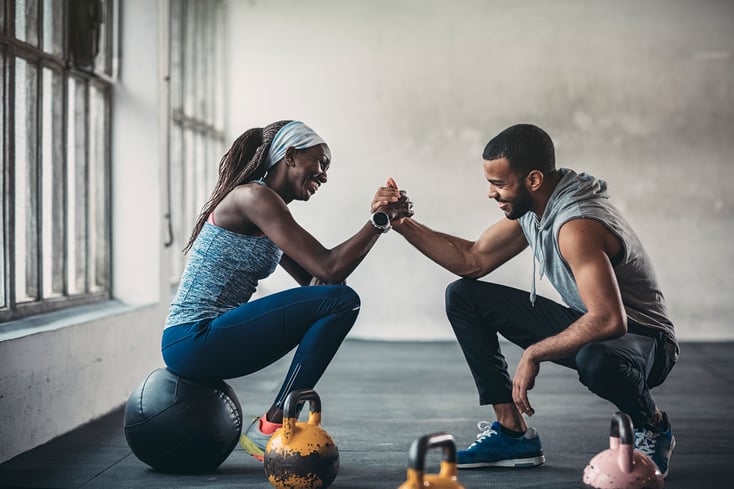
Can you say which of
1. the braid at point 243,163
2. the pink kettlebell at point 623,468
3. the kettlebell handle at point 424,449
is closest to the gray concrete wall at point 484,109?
the braid at point 243,163

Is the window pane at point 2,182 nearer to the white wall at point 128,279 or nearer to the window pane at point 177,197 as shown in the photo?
the white wall at point 128,279

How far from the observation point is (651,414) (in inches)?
98.5

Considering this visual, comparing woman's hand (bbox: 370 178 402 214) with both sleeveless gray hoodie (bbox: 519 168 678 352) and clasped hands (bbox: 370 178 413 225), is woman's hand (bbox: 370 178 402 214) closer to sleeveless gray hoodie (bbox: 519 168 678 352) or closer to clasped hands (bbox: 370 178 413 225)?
clasped hands (bbox: 370 178 413 225)

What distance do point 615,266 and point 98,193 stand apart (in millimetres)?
2814

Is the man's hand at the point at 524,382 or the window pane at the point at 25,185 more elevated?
the window pane at the point at 25,185

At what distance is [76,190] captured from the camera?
4.08 metres

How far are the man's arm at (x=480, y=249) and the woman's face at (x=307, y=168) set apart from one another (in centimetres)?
35

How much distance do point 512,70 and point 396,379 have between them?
3.57 meters

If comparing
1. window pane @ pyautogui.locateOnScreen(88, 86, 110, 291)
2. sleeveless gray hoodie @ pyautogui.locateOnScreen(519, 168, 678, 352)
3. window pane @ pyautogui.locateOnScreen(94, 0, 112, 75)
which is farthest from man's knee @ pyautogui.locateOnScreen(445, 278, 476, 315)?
window pane @ pyautogui.locateOnScreen(94, 0, 112, 75)

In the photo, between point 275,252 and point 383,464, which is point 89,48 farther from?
point 383,464

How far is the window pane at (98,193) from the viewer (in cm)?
428

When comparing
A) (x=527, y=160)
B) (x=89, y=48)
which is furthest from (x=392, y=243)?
(x=527, y=160)

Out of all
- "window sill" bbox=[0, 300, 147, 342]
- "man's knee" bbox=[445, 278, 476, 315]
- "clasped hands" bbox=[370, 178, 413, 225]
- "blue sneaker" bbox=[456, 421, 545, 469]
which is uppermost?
"clasped hands" bbox=[370, 178, 413, 225]

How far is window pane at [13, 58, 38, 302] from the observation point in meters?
3.37
